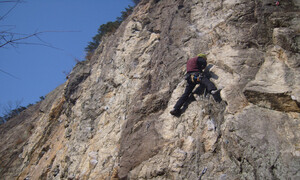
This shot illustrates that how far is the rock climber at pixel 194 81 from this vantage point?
17.2 ft

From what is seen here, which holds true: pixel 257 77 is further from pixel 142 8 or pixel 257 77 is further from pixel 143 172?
pixel 142 8

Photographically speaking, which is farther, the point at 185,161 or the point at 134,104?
the point at 134,104

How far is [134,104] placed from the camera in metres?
6.79

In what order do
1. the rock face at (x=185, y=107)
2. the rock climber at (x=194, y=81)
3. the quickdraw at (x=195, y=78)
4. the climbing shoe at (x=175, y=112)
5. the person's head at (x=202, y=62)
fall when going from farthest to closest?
the person's head at (x=202, y=62), the climbing shoe at (x=175, y=112), the quickdraw at (x=195, y=78), the rock climber at (x=194, y=81), the rock face at (x=185, y=107)

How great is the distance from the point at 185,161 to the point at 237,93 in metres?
2.12

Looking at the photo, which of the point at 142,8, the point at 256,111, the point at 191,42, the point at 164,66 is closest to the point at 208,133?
the point at 256,111

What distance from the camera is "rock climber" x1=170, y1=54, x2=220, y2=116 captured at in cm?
525

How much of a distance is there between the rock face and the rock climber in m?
0.26

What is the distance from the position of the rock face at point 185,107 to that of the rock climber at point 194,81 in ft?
0.85

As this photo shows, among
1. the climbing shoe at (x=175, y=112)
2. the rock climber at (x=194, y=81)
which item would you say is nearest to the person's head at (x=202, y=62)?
the rock climber at (x=194, y=81)

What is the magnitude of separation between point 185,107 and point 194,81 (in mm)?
812

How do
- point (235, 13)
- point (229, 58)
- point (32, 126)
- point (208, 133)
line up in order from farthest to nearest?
1. point (32, 126)
2. point (235, 13)
3. point (229, 58)
4. point (208, 133)

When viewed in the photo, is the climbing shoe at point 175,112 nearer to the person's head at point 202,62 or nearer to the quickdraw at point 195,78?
the quickdraw at point 195,78

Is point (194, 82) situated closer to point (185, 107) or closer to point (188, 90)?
point (188, 90)
